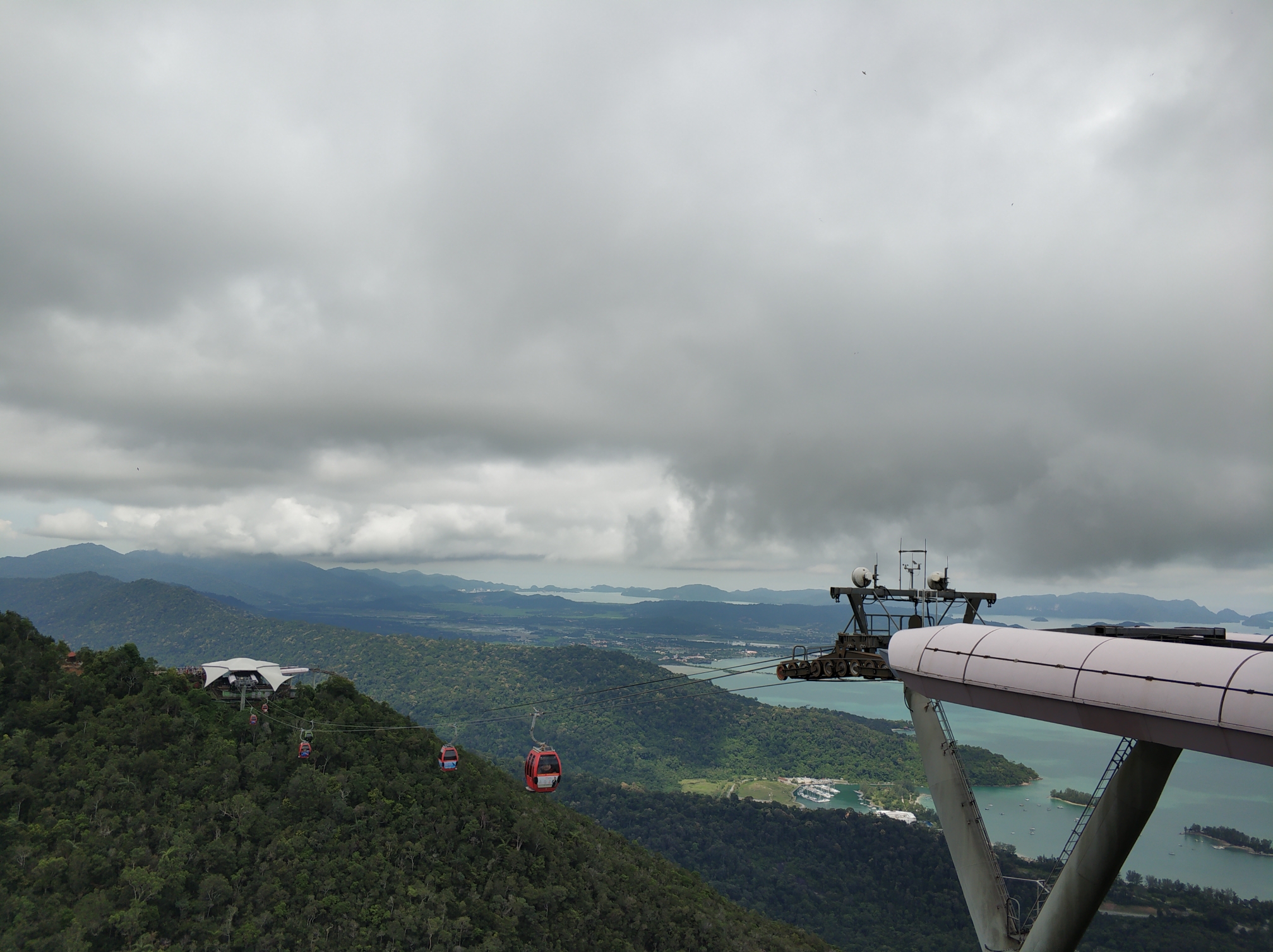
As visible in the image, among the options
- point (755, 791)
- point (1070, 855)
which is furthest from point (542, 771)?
point (755, 791)

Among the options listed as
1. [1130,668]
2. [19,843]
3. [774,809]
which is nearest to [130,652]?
[19,843]

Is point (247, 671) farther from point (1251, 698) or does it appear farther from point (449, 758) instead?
point (1251, 698)

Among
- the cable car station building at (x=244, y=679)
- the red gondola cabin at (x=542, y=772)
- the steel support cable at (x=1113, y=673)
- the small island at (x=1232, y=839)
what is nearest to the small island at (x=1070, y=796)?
the small island at (x=1232, y=839)

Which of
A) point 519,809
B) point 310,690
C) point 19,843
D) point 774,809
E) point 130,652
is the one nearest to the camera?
point 19,843

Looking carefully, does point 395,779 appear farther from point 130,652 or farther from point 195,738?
point 130,652

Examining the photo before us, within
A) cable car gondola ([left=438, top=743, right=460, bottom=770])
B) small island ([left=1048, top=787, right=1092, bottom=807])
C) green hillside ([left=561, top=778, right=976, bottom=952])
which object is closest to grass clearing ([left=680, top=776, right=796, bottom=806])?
green hillside ([left=561, top=778, right=976, bottom=952])

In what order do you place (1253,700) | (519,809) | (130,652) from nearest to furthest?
1. (1253,700)
2. (130,652)
3. (519,809)

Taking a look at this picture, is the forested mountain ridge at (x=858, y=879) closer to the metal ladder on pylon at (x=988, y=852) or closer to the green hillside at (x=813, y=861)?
the green hillside at (x=813, y=861)
